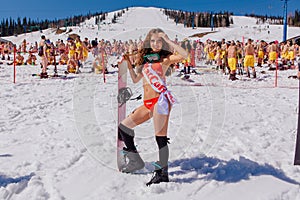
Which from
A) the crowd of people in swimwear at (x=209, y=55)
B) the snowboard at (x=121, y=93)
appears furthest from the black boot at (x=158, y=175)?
the crowd of people in swimwear at (x=209, y=55)

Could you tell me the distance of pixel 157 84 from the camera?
2680mm

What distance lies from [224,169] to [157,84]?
4.28 feet

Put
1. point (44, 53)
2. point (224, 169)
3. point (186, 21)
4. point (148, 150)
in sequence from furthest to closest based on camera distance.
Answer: point (186, 21) → point (44, 53) → point (148, 150) → point (224, 169)

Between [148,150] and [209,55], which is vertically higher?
[209,55]

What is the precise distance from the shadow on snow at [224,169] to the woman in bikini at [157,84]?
0.49 meters

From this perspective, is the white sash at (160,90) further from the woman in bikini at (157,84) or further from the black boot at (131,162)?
the black boot at (131,162)

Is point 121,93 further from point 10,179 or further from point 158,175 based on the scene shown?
point 10,179

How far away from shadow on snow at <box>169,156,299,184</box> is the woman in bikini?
0.49 metres

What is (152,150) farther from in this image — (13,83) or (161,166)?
(13,83)

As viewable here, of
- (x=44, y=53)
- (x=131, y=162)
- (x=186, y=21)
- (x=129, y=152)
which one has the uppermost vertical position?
(x=186, y=21)

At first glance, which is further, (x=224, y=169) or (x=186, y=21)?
(x=186, y=21)

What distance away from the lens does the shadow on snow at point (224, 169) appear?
305cm

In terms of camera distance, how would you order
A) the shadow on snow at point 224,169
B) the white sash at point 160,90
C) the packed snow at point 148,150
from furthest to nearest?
the shadow on snow at point 224,169
the packed snow at point 148,150
the white sash at point 160,90

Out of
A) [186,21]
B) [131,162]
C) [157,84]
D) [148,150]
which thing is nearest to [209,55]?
[148,150]
